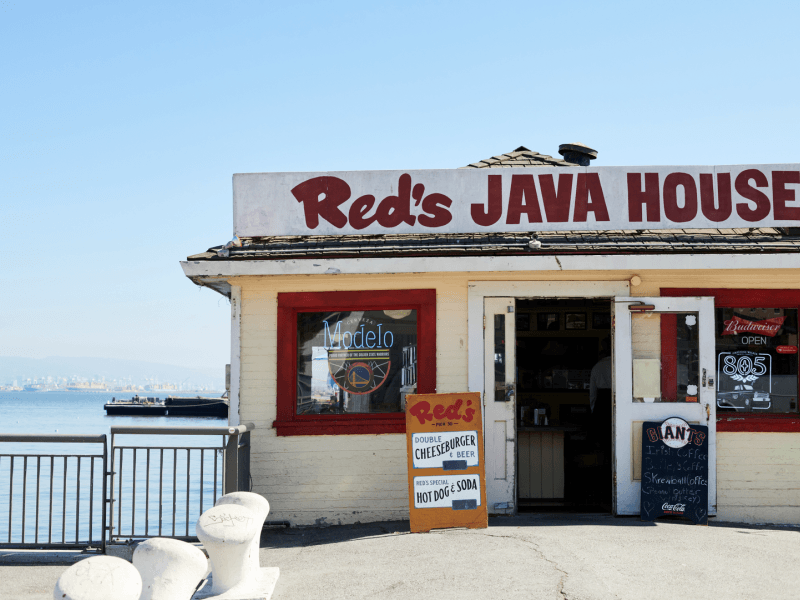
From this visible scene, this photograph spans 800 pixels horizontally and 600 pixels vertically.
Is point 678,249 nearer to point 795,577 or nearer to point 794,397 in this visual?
point 794,397

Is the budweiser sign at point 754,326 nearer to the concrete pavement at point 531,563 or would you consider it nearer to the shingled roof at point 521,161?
the concrete pavement at point 531,563

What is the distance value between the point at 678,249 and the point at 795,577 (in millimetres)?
3502

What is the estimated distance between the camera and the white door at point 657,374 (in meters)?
7.91

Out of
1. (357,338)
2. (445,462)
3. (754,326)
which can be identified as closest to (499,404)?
(445,462)

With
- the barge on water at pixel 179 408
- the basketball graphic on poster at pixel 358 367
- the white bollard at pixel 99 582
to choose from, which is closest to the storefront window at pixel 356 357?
the basketball graphic on poster at pixel 358 367

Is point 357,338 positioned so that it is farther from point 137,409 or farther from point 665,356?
point 137,409

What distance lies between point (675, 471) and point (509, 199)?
3536 millimetres

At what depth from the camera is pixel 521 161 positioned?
997cm

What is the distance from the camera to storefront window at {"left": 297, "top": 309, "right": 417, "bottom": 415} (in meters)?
8.23

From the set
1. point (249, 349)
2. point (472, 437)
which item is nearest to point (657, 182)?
point (472, 437)

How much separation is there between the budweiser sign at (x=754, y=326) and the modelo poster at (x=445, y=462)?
10.3ft

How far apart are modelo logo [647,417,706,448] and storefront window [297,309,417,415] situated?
9.04 ft

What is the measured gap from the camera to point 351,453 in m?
8.04

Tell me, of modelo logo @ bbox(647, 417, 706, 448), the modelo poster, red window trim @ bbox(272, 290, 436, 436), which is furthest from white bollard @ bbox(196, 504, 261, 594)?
modelo logo @ bbox(647, 417, 706, 448)
